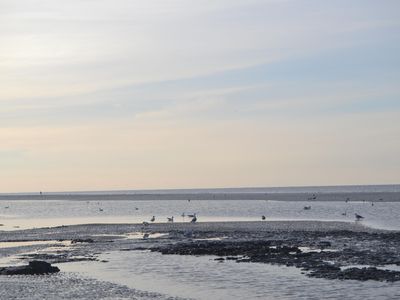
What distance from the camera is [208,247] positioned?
4000 centimetres

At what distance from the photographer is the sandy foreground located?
2733 centimetres

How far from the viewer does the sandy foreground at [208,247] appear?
2733 cm

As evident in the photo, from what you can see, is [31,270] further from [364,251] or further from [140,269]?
[364,251]

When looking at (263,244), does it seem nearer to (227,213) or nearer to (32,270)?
(32,270)

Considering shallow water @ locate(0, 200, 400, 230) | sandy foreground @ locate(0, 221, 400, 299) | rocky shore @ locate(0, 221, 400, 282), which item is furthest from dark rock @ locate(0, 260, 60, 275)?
shallow water @ locate(0, 200, 400, 230)

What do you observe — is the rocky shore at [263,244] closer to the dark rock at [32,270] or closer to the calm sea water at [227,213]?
the dark rock at [32,270]

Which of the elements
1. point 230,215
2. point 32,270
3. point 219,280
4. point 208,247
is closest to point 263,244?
point 208,247

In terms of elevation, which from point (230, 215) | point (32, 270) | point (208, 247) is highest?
point (230, 215)

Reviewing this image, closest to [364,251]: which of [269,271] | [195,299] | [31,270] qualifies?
[269,271]

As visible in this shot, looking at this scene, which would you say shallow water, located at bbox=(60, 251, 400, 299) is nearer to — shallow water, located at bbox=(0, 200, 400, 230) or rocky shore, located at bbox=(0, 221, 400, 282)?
rocky shore, located at bbox=(0, 221, 400, 282)

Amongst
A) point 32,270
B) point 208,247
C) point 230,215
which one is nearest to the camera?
point 32,270

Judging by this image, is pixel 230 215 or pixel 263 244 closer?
pixel 263 244

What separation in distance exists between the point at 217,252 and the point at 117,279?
9.48 metres

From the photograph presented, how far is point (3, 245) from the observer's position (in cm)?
4588
